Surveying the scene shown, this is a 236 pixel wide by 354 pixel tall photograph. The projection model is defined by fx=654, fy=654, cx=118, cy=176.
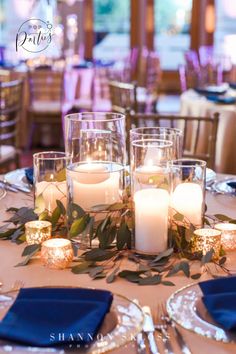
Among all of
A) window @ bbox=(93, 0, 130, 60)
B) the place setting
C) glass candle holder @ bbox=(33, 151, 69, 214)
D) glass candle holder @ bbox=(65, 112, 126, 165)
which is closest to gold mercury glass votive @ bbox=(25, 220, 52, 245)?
the place setting

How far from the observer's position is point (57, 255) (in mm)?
1313

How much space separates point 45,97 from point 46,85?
0.12m

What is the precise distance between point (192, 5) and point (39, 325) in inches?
401

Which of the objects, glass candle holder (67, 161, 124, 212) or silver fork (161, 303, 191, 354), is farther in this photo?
glass candle holder (67, 161, 124, 212)

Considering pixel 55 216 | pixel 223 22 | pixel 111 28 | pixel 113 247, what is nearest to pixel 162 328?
pixel 113 247

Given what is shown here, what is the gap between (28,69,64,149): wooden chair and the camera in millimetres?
6172

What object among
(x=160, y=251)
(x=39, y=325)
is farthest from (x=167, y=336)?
(x=160, y=251)

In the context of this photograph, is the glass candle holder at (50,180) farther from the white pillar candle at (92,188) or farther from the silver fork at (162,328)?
the silver fork at (162,328)

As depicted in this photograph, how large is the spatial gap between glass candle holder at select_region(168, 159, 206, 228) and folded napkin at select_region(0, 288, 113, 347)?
0.39 meters

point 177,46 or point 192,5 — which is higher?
point 192,5

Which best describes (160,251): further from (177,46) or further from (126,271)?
(177,46)

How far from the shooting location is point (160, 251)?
137cm

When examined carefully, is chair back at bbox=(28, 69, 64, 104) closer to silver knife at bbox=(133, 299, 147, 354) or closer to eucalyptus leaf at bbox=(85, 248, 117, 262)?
eucalyptus leaf at bbox=(85, 248, 117, 262)

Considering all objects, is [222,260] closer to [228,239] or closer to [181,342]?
[228,239]
